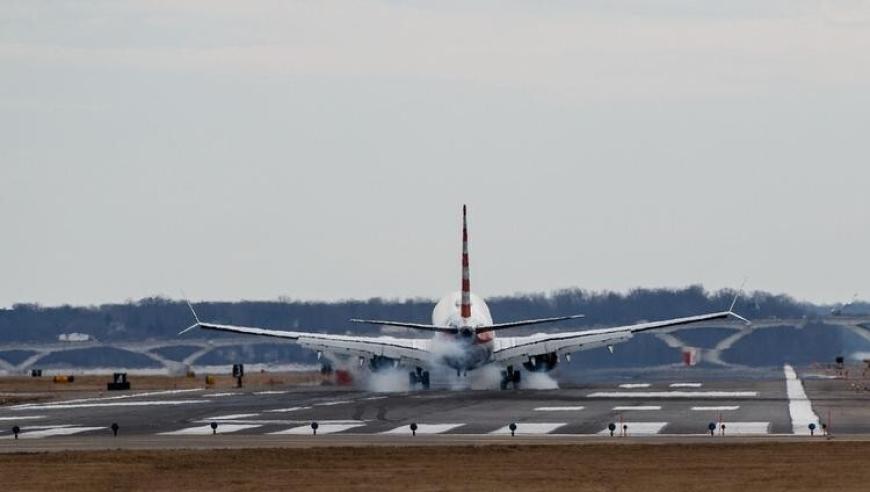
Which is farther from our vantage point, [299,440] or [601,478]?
[299,440]

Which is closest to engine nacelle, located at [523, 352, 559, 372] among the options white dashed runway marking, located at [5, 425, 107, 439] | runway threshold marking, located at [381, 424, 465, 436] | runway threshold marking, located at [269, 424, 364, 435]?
runway threshold marking, located at [269, 424, 364, 435]

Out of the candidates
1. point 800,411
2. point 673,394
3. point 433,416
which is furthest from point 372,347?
point 800,411

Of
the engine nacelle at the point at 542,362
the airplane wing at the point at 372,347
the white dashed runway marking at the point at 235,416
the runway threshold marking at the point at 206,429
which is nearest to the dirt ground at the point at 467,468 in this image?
the runway threshold marking at the point at 206,429

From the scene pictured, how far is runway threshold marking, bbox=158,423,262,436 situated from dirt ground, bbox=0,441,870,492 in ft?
31.5

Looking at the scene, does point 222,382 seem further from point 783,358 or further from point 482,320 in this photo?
point 783,358

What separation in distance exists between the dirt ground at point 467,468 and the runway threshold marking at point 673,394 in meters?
37.6

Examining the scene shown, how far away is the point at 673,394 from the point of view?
98250 mm

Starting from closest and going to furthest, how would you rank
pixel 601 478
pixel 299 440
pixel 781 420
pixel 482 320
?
pixel 601 478 → pixel 299 440 → pixel 781 420 → pixel 482 320

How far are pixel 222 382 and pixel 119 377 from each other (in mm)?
9956

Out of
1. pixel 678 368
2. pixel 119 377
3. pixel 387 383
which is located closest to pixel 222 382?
pixel 119 377

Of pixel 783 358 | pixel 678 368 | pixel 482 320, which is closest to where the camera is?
pixel 482 320

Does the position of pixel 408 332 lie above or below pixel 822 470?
above

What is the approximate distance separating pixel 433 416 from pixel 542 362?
38990mm

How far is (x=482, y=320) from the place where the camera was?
372 ft
